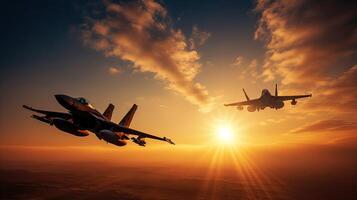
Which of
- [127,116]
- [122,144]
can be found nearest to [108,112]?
[127,116]

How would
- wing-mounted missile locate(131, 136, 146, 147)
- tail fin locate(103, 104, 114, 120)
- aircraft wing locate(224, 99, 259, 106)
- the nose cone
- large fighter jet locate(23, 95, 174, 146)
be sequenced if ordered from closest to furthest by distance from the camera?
1. the nose cone
2. large fighter jet locate(23, 95, 174, 146)
3. wing-mounted missile locate(131, 136, 146, 147)
4. tail fin locate(103, 104, 114, 120)
5. aircraft wing locate(224, 99, 259, 106)

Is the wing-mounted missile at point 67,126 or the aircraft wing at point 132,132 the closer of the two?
the wing-mounted missile at point 67,126

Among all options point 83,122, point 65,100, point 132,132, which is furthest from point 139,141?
point 65,100

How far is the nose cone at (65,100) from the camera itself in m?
25.1

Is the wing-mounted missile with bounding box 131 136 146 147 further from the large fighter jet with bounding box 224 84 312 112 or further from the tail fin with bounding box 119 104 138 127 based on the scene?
the large fighter jet with bounding box 224 84 312 112

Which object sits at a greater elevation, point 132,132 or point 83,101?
point 83,101

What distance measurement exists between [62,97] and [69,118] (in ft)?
19.6

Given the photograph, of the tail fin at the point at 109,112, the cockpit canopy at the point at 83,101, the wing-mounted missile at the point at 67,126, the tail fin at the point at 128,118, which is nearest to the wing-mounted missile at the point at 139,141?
the wing-mounted missile at the point at 67,126

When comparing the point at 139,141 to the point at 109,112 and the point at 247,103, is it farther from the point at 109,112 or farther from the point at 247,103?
the point at 247,103

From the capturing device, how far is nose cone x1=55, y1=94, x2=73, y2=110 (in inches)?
987

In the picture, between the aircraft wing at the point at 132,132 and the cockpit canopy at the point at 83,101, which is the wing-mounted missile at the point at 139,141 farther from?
the cockpit canopy at the point at 83,101

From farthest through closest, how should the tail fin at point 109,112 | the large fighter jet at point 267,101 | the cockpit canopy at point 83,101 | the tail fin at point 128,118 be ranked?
the large fighter jet at point 267,101 < the tail fin at point 128,118 < the tail fin at point 109,112 < the cockpit canopy at point 83,101

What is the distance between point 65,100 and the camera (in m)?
25.1

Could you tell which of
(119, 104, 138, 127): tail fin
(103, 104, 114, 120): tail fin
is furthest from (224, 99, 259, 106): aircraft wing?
(103, 104, 114, 120): tail fin
